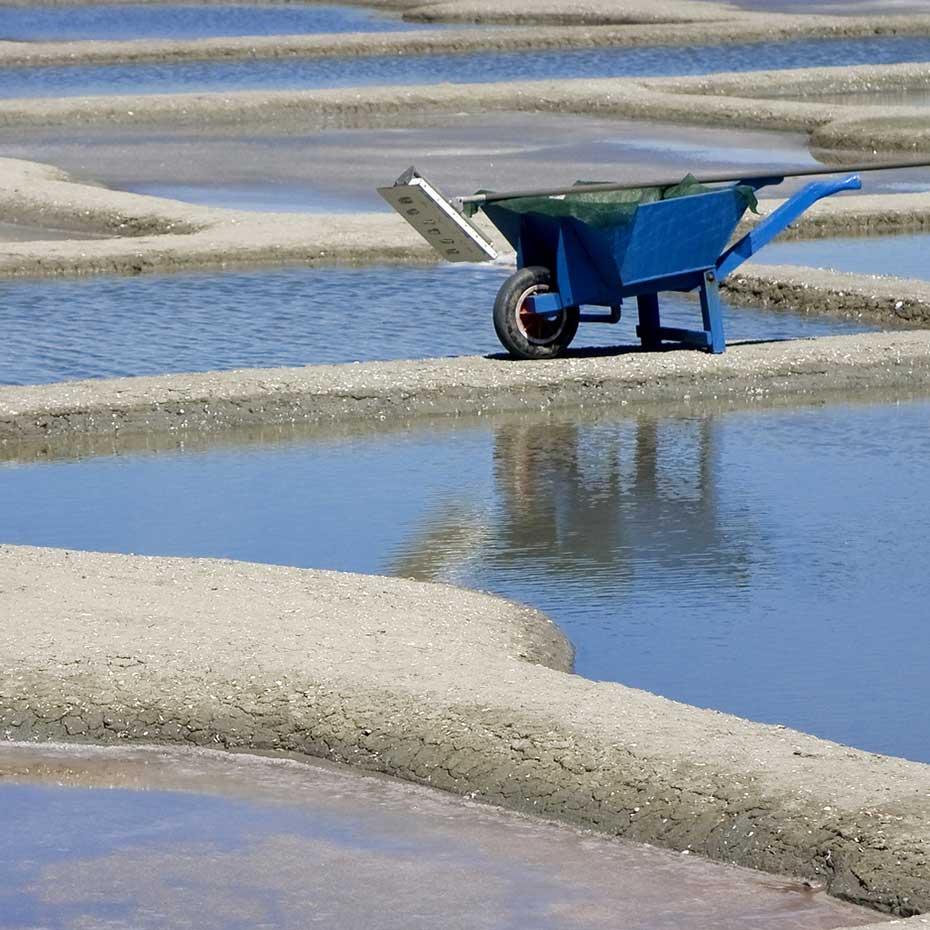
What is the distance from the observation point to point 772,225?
10.3 metres

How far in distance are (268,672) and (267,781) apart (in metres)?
0.46

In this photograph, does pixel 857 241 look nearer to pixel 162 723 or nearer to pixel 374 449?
pixel 374 449

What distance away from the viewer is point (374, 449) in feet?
29.4

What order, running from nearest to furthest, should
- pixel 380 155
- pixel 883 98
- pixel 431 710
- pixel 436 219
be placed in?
pixel 431 710 → pixel 436 219 → pixel 380 155 → pixel 883 98

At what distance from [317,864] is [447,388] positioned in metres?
5.09

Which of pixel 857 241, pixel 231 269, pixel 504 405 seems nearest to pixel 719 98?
pixel 857 241

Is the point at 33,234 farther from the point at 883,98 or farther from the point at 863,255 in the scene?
the point at 883,98

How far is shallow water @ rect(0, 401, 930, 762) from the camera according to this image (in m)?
6.05

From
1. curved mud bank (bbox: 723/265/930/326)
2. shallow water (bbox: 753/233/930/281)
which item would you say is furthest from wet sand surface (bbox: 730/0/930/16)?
curved mud bank (bbox: 723/265/930/326)

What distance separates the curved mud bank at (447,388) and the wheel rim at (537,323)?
15 centimetres

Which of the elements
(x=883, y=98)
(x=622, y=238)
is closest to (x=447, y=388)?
(x=622, y=238)

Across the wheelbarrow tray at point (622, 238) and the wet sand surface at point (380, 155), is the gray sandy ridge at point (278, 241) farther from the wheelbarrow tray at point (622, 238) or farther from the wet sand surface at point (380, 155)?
the wheelbarrow tray at point (622, 238)

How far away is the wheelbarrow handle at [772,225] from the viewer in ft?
33.3

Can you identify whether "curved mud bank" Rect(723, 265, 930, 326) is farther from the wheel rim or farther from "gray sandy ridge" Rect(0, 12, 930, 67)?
"gray sandy ridge" Rect(0, 12, 930, 67)
